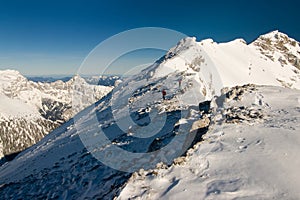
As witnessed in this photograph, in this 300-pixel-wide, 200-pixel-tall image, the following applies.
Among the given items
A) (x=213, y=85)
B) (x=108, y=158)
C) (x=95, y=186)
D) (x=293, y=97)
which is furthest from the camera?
(x=213, y=85)

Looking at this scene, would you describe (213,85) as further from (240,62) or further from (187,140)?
(187,140)

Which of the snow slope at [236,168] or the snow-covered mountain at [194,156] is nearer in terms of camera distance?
the snow slope at [236,168]

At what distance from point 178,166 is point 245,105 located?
14.0 metres

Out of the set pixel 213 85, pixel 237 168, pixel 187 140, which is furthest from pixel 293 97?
pixel 213 85

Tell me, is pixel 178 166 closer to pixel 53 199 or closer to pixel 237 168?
pixel 237 168

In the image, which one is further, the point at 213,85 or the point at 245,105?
the point at 213,85

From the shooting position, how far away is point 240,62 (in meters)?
95.4

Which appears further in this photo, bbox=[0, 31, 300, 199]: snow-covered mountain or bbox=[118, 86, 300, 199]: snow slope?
bbox=[0, 31, 300, 199]: snow-covered mountain

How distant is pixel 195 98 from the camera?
143 ft

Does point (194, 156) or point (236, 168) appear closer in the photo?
point (236, 168)

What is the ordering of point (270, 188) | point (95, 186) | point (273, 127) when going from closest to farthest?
point (270, 188) < point (273, 127) < point (95, 186)

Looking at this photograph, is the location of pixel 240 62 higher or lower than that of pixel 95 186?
higher

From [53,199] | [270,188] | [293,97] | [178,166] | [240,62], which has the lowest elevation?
[53,199]

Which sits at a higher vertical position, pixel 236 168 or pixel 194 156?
pixel 194 156
